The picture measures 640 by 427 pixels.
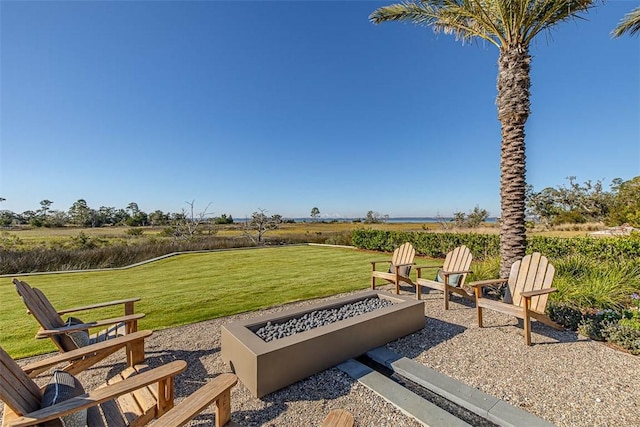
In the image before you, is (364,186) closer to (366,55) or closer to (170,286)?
(366,55)

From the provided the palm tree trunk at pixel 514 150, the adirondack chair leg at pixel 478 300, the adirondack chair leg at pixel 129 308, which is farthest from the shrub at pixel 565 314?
the adirondack chair leg at pixel 129 308

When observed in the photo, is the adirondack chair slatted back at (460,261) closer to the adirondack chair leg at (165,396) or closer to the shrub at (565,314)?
the shrub at (565,314)

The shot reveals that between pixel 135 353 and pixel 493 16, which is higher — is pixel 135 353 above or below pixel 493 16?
below

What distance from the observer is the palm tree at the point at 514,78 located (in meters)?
4.77

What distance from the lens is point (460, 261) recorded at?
482 cm

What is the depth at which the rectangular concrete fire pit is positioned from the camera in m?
2.30

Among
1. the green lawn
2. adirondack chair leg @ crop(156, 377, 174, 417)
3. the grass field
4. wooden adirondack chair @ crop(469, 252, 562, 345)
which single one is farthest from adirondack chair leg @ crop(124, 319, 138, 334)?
the grass field

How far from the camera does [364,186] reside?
23984 millimetres

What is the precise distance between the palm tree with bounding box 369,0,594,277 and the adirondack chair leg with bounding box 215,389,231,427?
505 cm

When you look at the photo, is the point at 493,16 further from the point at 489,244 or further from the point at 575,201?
the point at 575,201

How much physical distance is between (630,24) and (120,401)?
451 inches

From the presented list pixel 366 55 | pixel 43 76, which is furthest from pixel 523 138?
pixel 43 76

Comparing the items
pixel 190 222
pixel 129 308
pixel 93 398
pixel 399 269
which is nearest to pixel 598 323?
pixel 399 269

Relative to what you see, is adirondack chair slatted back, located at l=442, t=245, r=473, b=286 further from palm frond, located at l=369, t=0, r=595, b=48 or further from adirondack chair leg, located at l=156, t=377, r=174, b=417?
adirondack chair leg, located at l=156, t=377, r=174, b=417
